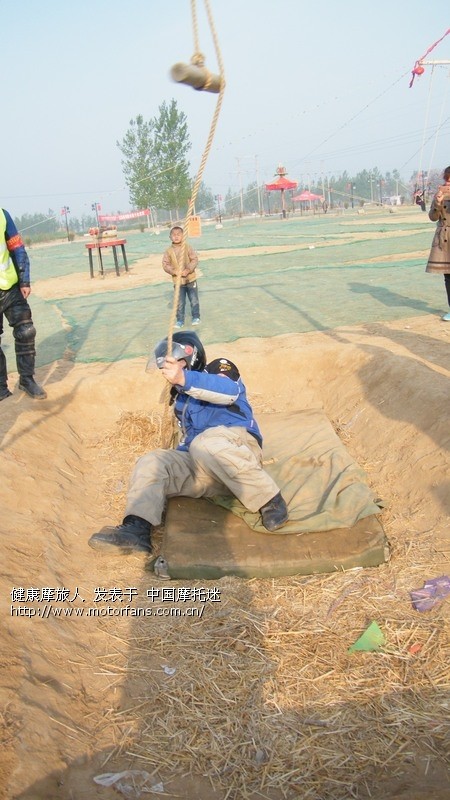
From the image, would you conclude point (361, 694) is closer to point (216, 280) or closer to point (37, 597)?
point (37, 597)

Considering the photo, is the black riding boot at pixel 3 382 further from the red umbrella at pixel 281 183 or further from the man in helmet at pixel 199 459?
the red umbrella at pixel 281 183

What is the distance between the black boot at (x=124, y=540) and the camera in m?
3.80

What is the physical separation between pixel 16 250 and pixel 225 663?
416 cm

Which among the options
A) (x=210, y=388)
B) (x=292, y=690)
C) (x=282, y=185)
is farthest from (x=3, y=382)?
(x=282, y=185)

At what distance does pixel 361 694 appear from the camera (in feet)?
8.79

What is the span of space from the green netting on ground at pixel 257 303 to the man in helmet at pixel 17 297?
1.68m

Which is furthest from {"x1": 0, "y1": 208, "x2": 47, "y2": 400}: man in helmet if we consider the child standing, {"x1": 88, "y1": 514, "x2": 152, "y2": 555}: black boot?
the child standing

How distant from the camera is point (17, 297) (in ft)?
18.6

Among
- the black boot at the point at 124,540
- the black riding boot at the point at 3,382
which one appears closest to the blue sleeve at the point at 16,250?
the black riding boot at the point at 3,382

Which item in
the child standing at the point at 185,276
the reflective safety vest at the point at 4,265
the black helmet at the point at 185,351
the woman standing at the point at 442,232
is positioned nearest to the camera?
the black helmet at the point at 185,351

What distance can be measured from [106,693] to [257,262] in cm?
1289

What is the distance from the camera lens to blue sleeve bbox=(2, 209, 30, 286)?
5.54 meters

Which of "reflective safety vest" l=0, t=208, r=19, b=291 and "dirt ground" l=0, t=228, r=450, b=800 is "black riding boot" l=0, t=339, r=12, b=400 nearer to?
"dirt ground" l=0, t=228, r=450, b=800

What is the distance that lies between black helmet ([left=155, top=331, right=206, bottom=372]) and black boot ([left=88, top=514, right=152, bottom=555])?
1065 mm
